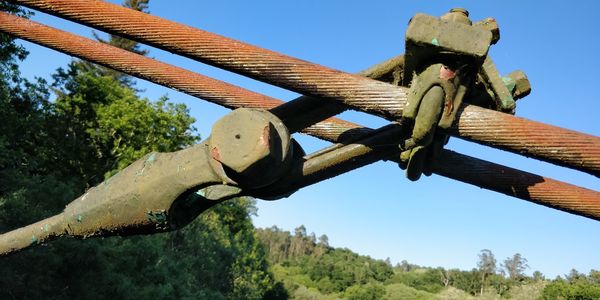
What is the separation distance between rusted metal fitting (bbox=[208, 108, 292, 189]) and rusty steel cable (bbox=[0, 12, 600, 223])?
138 millimetres

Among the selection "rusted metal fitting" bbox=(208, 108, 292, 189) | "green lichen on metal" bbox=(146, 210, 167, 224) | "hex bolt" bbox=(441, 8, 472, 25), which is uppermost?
"hex bolt" bbox=(441, 8, 472, 25)

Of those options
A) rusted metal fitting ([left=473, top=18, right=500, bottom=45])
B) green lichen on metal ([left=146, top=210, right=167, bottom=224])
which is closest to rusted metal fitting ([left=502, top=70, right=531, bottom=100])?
rusted metal fitting ([left=473, top=18, right=500, bottom=45])

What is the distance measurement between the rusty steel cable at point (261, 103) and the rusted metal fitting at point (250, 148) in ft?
0.45

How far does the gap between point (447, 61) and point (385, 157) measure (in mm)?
476

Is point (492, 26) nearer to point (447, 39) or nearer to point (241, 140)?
point (447, 39)

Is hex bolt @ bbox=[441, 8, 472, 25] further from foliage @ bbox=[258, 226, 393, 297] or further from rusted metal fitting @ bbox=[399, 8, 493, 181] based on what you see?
foliage @ bbox=[258, 226, 393, 297]

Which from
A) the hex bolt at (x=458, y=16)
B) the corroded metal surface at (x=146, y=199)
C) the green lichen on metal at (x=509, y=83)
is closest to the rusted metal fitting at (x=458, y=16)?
the hex bolt at (x=458, y=16)

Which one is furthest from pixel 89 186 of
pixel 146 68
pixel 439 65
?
pixel 439 65

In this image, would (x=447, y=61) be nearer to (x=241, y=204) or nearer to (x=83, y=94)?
(x=83, y=94)

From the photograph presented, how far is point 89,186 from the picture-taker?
27375 mm

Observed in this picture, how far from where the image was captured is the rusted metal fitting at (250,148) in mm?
1821

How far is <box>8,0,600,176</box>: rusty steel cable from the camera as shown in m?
1.52

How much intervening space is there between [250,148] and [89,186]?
27600 millimetres

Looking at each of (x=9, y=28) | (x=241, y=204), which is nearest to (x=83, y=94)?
(x=241, y=204)
